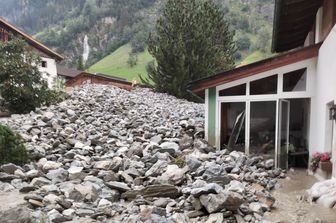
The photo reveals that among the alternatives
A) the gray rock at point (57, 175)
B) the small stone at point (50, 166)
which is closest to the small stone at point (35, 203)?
the gray rock at point (57, 175)

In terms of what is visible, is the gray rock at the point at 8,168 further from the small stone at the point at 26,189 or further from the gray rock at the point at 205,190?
the gray rock at the point at 205,190

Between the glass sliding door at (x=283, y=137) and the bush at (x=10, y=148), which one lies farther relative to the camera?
the glass sliding door at (x=283, y=137)

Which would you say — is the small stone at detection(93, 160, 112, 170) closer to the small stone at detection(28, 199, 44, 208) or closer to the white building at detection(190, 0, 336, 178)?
the small stone at detection(28, 199, 44, 208)

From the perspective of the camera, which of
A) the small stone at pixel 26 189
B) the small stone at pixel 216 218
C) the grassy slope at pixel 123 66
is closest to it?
the small stone at pixel 216 218

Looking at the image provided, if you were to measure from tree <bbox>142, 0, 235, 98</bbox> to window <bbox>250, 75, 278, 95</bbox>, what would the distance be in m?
9.15

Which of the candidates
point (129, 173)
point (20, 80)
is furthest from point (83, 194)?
point (20, 80)

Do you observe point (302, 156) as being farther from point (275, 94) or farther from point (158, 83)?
point (158, 83)

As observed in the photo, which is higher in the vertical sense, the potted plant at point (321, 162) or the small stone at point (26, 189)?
the potted plant at point (321, 162)

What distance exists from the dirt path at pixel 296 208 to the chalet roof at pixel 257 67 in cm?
293

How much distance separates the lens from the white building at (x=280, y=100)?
7.98 meters

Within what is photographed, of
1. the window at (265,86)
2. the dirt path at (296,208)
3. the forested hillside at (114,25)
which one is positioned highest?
the forested hillside at (114,25)

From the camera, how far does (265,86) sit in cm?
862

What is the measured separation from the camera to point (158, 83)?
19281 mm

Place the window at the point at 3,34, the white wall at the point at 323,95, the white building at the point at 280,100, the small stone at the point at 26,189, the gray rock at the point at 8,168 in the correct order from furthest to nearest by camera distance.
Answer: the window at the point at 3,34, the white building at the point at 280,100, the white wall at the point at 323,95, the gray rock at the point at 8,168, the small stone at the point at 26,189
